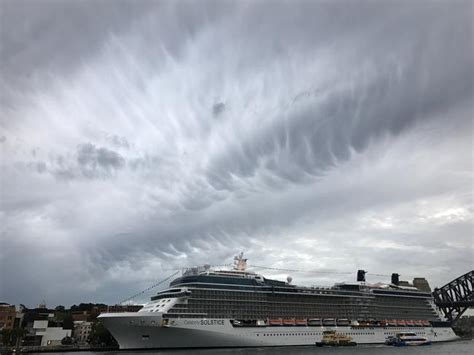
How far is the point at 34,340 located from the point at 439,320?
130617 millimetres

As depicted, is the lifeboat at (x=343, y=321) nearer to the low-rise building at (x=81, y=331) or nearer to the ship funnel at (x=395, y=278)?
the ship funnel at (x=395, y=278)

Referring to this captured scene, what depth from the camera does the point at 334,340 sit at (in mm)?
98375

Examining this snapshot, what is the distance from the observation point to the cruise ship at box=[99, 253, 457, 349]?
258ft

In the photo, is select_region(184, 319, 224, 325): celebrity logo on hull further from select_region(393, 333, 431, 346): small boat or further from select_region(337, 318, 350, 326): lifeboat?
select_region(393, 333, 431, 346): small boat

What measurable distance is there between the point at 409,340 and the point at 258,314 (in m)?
51.1

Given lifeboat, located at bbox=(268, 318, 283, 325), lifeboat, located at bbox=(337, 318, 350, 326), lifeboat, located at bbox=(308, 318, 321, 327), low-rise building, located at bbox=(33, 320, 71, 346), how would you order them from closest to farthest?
1. lifeboat, located at bbox=(268, 318, 283, 325)
2. lifeboat, located at bbox=(308, 318, 321, 327)
3. lifeboat, located at bbox=(337, 318, 350, 326)
4. low-rise building, located at bbox=(33, 320, 71, 346)

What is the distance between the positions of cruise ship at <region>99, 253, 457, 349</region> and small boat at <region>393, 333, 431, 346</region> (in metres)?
2.02

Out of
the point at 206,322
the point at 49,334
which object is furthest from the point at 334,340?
the point at 49,334

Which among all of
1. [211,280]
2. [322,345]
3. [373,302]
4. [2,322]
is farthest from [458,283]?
[2,322]

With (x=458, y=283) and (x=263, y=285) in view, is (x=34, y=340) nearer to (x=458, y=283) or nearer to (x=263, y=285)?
(x=263, y=285)

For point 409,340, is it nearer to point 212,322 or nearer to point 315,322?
point 315,322

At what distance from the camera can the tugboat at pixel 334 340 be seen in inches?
3826

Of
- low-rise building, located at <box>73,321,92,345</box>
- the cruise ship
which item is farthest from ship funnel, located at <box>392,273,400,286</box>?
low-rise building, located at <box>73,321,92,345</box>

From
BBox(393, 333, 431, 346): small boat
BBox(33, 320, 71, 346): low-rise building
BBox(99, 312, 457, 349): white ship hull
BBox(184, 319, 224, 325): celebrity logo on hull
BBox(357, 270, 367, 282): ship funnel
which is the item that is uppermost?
BBox(357, 270, 367, 282): ship funnel
